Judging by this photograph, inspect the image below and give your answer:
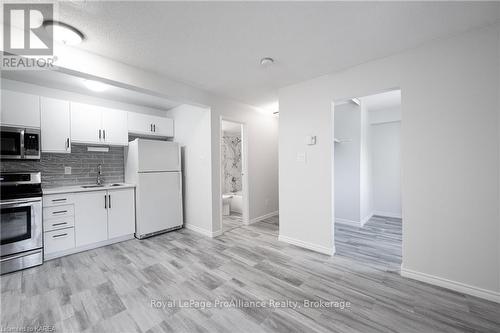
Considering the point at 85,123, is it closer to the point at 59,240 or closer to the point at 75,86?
the point at 75,86

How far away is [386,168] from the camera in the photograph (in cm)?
489

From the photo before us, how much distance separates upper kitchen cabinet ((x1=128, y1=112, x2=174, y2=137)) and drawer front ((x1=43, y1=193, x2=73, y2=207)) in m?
1.39

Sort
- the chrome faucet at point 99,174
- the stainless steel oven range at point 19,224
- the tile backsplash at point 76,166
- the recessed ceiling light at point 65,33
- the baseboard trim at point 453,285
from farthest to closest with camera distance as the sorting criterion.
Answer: the chrome faucet at point 99,174 → the tile backsplash at point 76,166 → the stainless steel oven range at point 19,224 → the baseboard trim at point 453,285 → the recessed ceiling light at point 65,33

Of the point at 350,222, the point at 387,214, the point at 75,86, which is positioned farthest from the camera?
the point at 387,214

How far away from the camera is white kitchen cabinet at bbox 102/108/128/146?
11.1ft

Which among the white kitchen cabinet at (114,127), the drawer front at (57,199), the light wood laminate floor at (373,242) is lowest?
the light wood laminate floor at (373,242)

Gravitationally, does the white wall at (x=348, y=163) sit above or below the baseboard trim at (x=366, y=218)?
above

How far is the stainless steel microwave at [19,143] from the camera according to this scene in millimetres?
2520

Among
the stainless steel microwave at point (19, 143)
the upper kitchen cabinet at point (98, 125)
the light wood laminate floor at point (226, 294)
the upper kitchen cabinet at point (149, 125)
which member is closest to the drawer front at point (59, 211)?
the light wood laminate floor at point (226, 294)

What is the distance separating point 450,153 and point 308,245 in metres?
2.00

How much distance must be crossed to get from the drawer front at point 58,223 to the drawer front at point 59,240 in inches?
2.1

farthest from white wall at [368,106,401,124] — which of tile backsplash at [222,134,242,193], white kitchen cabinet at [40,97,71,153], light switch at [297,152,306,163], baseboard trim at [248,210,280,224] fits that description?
white kitchen cabinet at [40,97,71,153]

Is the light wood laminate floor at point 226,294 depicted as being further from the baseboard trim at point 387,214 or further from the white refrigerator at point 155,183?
the baseboard trim at point 387,214

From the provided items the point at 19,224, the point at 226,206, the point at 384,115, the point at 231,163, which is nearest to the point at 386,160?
the point at 384,115
